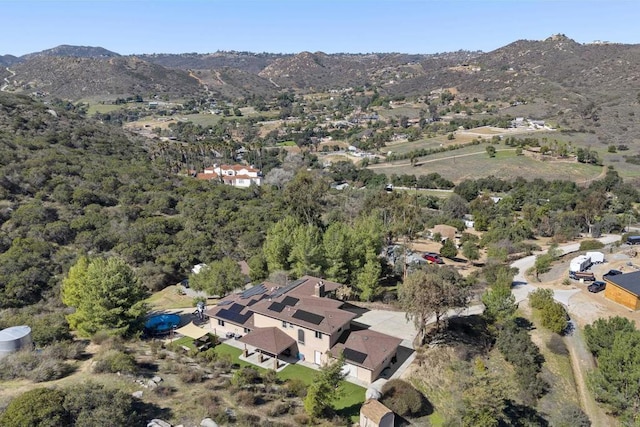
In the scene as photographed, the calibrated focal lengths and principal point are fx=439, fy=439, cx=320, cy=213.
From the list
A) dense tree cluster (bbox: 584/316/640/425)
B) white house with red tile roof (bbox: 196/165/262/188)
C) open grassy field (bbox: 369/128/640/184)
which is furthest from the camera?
open grassy field (bbox: 369/128/640/184)

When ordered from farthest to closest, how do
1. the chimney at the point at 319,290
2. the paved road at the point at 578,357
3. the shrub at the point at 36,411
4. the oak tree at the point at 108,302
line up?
the chimney at the point at 319,290
the oak tree at the point at 108,302
the paved road at the point at 578,357
the shrub at the point at 36,411

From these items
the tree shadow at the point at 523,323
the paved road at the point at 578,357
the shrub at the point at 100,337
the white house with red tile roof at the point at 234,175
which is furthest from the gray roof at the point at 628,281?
the white house with red tile roof at the point at 234,175

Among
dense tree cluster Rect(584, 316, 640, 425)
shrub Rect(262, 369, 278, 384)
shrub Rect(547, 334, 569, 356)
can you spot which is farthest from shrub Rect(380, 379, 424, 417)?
shrub Rect(547, 334, 569, 356)

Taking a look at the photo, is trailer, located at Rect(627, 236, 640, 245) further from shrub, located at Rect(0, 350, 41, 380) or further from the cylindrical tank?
the cylindrical tank

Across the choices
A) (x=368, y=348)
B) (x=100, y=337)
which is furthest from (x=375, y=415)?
(x=100, y=337)

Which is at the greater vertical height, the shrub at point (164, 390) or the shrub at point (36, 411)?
the shrub at point (36, 411)

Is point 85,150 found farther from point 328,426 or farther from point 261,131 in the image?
point 261,131

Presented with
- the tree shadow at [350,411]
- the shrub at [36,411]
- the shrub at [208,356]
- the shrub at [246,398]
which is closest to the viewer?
the shrub at [36,411]

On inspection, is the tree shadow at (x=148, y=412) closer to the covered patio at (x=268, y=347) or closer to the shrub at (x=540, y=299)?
the covered patio at (x=268, y=347)
